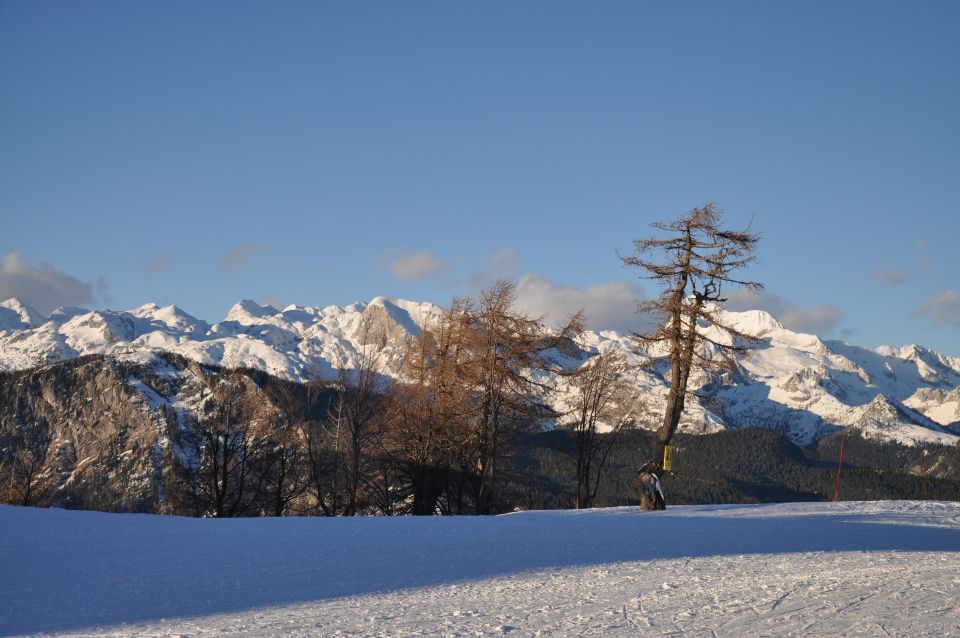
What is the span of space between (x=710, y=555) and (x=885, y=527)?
7383mm

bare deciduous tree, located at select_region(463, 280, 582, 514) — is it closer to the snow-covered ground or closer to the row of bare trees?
the row of bare trees

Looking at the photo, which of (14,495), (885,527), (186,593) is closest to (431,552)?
(186,593)

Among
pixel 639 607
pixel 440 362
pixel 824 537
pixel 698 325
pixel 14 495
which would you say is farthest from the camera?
pixel 14 495

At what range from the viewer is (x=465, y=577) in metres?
12.4

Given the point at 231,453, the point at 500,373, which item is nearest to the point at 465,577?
the point at 500,373

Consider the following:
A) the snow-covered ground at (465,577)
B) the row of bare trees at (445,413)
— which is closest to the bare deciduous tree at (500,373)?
the row of bare trees at (445,413)

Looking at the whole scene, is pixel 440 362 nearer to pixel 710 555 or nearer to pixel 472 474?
pixel 472 474

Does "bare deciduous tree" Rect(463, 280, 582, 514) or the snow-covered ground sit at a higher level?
"bare deciduous tree" Rect(463, 280, 582, 514)

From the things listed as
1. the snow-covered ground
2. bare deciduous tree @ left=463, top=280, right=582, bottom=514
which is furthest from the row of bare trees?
the snow-covered ground

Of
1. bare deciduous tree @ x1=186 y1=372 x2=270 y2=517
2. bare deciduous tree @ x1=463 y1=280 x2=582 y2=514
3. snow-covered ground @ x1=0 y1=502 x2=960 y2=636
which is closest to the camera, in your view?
snow-covered ground @ x1=0 y1=502 x2=960 y2=636

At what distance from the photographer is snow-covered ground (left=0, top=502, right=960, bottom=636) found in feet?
31.4

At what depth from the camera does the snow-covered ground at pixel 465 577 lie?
9578 mm

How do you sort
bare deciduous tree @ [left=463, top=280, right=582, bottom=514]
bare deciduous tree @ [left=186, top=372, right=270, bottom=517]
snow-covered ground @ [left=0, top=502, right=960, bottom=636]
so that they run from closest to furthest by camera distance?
1. snow-covered ground @ [left=0, top=502, right=960, bottom=636]
2. bare deciduous tree @ [left=463, top=280, right=582, bottom=514]
3. bare deciduous tree @ [left=186, top=372, right=270, bottom=517]

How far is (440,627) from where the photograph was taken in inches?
366
